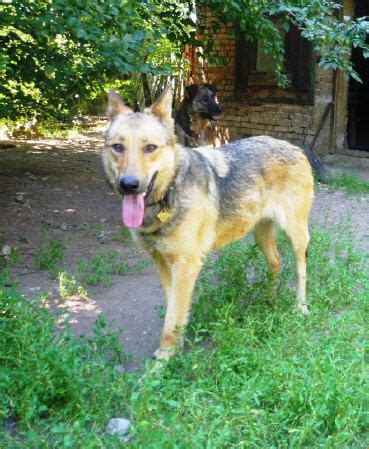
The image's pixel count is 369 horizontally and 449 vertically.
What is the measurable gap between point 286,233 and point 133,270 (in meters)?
1.72

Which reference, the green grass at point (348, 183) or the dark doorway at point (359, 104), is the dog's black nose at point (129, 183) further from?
the dark doorway at point (359, 104)

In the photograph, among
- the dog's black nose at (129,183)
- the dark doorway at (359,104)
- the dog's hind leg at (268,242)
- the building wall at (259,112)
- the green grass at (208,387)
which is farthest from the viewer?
the dark doorway at (359,104)

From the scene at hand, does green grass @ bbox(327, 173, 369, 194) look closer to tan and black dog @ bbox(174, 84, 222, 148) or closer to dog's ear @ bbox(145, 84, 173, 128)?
tan and black dog @ bbox(174, 84, 222, 148)

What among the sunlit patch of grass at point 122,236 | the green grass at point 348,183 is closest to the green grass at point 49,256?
the sunlit patch of grass at point 122,236

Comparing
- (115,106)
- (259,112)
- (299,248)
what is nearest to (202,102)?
(259,112)

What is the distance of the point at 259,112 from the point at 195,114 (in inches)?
122

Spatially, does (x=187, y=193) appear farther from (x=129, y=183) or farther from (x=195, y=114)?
(x=195, y=114)

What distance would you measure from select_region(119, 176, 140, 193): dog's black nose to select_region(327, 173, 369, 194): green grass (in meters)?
6.29

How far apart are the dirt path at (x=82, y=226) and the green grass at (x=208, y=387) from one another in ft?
1.72

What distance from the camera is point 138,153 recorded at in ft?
11.6

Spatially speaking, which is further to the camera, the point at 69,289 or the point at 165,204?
the point at 69,289

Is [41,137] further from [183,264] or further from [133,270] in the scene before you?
[183,264]

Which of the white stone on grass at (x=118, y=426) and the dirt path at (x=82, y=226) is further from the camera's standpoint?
the dirt path at (x=82, y=226)

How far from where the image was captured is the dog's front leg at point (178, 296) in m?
3.82
